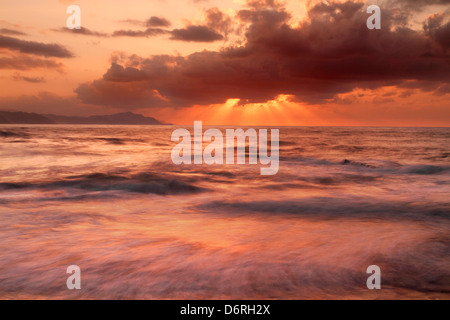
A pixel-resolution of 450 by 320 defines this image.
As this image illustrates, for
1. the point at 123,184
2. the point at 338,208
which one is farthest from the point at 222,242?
the point at 123,184

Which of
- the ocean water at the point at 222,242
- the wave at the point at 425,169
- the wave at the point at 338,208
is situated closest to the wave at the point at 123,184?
the ocean water at the point at 222,242

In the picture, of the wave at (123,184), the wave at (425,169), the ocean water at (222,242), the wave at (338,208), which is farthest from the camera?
the wave at (425,169)

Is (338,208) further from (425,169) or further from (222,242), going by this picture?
(425,169)

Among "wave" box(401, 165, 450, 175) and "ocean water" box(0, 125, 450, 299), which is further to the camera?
"wave" box(401, 165, 450, 175)

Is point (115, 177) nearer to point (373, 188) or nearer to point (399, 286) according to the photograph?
point (373, 188)

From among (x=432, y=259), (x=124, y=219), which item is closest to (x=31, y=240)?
(x=124, y=219)

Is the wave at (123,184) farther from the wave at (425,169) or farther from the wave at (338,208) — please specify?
the wave at (425,169)

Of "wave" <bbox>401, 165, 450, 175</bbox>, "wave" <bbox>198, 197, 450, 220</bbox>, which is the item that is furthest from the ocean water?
"wave" <bbox>401, 165, 450, 175</bbox>

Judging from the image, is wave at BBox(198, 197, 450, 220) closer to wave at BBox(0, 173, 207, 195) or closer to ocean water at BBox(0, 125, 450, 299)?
ocean water at BBox(0, 125, 450, 299)

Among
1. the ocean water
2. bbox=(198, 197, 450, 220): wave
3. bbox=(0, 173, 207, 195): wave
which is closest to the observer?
the ocean water

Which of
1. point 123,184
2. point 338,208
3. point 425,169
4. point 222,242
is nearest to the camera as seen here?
point 222,242

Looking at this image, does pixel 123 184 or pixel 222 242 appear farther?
pixel 123 184
